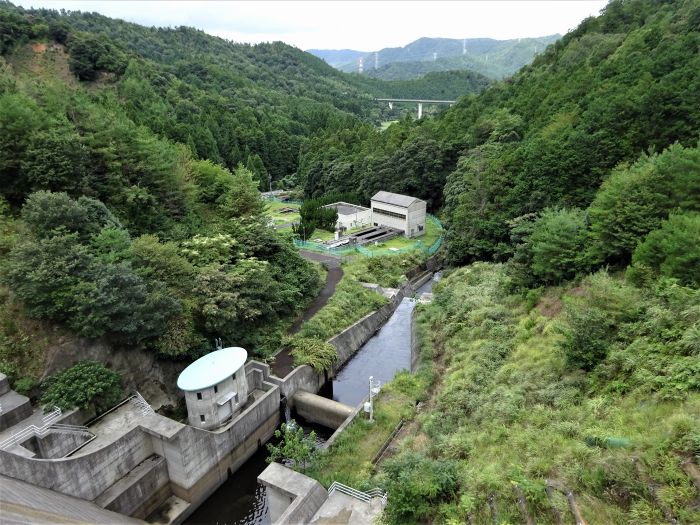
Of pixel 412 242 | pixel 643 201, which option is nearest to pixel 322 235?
pixel 412 242

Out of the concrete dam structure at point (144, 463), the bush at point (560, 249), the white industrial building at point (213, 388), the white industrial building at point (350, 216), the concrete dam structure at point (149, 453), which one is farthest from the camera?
the white industrial building at point (350, 216)

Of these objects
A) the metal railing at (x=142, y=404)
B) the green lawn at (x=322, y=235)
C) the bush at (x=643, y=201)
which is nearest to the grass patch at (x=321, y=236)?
the green lawn at (x=322, y=235)

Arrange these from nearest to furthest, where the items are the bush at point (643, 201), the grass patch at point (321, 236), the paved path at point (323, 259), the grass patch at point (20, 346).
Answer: the grass patch at point (20, 346) → the bush at point (643, 201) → the paved path at point (323, 259) → the grass patch at point (321, 236)

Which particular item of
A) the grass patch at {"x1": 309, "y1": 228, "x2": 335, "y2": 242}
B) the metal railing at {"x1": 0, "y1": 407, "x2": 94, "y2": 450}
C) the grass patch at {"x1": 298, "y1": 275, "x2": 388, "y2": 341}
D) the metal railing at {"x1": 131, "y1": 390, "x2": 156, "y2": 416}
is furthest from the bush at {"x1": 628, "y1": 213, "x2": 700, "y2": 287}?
the grass patch at {"x1": 309, "y1": 228, "x2": 335, "y2": 242}

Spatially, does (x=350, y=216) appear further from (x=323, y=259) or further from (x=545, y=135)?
(x=545, y=135)

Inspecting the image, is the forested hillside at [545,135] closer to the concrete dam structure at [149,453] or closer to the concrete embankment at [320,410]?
the concrete embankment at [320,410]

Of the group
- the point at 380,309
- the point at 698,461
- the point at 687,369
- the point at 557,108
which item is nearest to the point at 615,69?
the point at 557,108

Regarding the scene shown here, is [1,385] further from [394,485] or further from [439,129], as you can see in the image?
[439,129]
